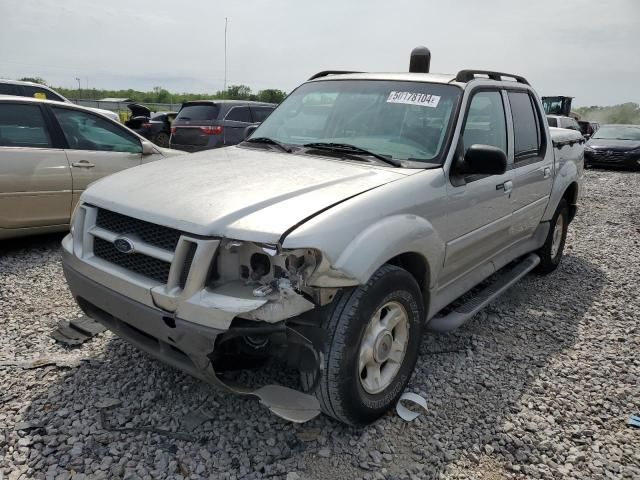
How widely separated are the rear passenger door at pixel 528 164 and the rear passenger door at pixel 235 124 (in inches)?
261

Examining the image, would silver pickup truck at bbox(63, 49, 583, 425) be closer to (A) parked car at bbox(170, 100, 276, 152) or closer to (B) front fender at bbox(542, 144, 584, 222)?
(B) front fender at bbox(542, 144, 584, 222)

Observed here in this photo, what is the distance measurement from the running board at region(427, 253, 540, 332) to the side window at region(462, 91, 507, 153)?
110 centimetres

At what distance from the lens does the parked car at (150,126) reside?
13.2 m

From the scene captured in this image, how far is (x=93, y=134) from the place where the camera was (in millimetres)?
5500

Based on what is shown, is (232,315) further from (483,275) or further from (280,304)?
(483,275)

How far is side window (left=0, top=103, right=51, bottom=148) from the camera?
4840 mm

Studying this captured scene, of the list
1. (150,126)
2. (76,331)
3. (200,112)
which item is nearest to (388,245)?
(76,331)

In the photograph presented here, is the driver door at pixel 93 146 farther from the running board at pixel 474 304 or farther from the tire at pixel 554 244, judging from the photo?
the tire at pixel 554 244

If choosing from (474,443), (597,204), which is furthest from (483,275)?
(597,204)

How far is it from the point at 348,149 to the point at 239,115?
7766 millimetres

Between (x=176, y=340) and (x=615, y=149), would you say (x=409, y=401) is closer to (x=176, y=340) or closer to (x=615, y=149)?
(x=176, y=340)

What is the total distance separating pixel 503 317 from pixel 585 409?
50.4 inches

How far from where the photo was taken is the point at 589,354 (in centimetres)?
370

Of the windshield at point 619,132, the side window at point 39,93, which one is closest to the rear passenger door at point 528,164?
the side window at point 39,93
